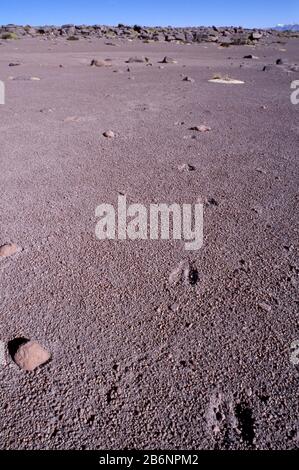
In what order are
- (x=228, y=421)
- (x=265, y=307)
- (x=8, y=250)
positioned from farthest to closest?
1. (x=8, y=250)
2. (x=265, y=307)
3. (x=228, y=421)

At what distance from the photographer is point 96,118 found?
5.05 m

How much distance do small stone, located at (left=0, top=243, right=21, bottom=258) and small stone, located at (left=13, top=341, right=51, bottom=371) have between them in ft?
2.46

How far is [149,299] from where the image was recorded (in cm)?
187

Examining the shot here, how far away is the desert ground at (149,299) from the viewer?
1323 mm

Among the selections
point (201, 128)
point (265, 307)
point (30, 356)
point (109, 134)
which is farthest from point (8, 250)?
point (201, 128)

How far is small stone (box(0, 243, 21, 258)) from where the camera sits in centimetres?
215

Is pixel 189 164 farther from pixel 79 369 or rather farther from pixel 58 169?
pixel 79 369

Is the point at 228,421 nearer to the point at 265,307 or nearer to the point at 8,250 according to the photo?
the point at 265,307

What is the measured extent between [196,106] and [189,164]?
276cm

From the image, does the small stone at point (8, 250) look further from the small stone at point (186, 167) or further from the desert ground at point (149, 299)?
the small stone at point (186, 167)

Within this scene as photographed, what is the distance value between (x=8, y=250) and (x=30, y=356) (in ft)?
2.76

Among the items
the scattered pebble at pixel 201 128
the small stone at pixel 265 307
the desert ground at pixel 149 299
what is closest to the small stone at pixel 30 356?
the desert ground at pixel 149 299

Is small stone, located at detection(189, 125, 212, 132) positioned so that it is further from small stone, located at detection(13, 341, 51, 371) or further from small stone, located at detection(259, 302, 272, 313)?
small stone, located at detection(13, 341, 51, 371)
